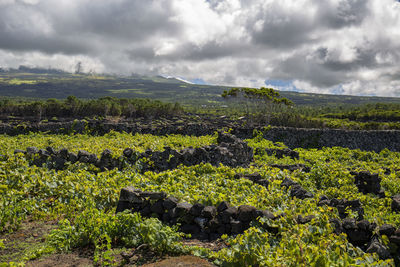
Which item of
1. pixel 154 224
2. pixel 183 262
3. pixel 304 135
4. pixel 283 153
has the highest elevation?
pixel 154 224

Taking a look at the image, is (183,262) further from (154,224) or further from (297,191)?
(297,191)

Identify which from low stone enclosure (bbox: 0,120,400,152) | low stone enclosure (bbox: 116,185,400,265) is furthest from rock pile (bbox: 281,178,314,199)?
low stone enclosure (bbox: 0,120,400,152)

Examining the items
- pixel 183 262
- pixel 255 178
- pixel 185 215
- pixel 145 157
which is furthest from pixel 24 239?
pixel 255 178

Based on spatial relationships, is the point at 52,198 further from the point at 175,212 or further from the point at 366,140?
the point at 366,140

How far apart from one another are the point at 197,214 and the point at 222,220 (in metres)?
0.78

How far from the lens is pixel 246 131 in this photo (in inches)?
1502

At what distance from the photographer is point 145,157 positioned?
637 inches

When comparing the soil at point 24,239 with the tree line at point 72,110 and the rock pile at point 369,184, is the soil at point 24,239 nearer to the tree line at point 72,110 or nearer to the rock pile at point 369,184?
the rock pile at point 369,184

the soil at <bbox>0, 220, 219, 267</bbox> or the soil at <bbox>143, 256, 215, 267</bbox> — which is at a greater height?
the soil at <bbox>143, 256, 215, 267</bbox>

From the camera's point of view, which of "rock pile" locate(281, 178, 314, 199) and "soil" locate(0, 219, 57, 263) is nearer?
"soil" locate(0, 219, 57, 263)

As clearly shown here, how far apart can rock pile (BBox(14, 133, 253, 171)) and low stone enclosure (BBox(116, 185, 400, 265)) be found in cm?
680

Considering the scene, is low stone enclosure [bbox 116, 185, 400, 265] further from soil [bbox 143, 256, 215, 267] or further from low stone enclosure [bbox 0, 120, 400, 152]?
low stone enclosure [bbox 0, 120, 400, 152]

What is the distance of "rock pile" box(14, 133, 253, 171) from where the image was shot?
568 inches

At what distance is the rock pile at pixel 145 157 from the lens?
14.4 meters
